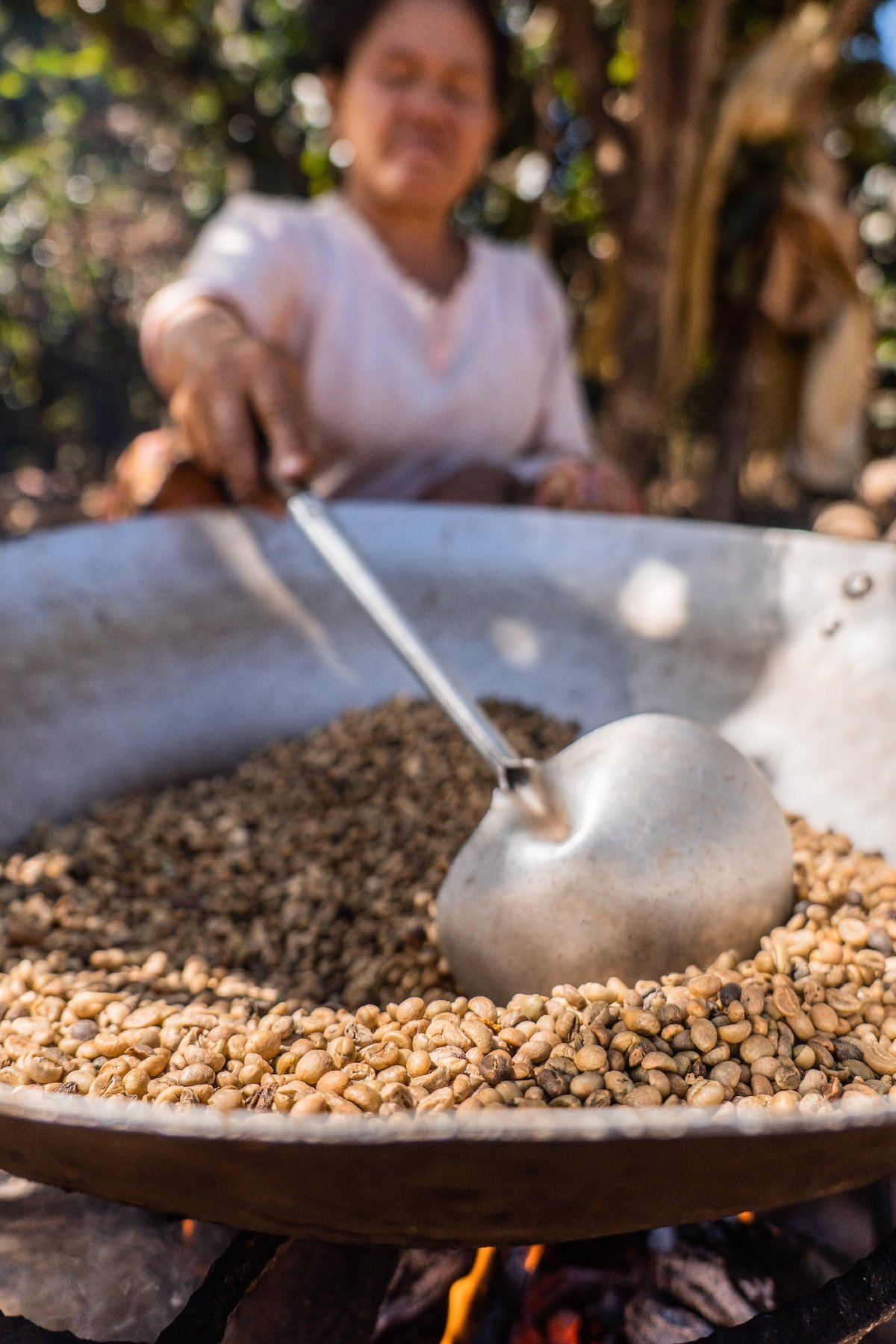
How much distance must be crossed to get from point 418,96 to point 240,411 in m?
0.82

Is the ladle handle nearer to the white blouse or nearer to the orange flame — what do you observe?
the orange flame

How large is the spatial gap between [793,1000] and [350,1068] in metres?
0.29

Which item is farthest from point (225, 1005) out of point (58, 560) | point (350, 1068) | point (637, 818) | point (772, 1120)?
point (58, 560)

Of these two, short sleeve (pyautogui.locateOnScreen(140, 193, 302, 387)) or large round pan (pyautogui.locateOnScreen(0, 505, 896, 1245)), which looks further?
short sleeve (pyautogui.locateOnScreen(140, 193, 302, 387))

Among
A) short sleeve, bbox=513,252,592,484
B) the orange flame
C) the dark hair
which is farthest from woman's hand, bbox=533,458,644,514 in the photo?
the orange flame

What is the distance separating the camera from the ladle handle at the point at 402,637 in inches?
32.4

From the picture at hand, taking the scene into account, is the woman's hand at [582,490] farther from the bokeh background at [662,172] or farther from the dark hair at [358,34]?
the bokeh background at [662,172]

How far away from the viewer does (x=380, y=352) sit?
1806 mm

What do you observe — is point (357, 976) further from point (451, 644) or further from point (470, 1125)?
point (451, 644)

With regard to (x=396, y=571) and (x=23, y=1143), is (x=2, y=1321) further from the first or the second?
(x=396, y=571)

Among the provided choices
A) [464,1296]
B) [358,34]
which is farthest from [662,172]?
[464,1296]

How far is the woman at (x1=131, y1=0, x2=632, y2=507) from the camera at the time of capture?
1665mm

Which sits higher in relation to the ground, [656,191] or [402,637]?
[402,637]

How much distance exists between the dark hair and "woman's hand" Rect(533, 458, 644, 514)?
2.49 feet
